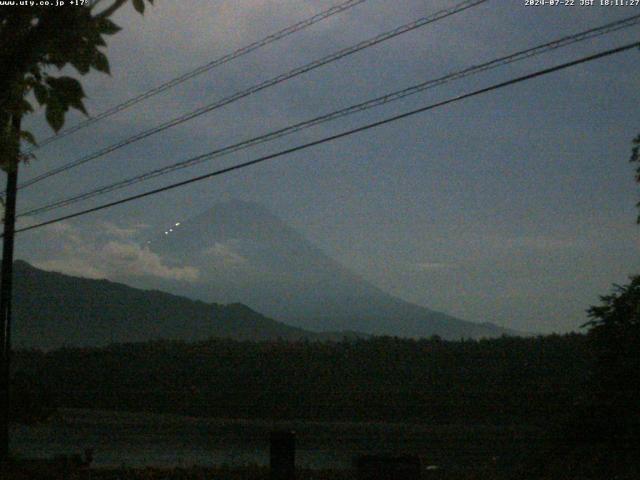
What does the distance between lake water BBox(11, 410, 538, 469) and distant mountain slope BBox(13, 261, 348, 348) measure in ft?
353

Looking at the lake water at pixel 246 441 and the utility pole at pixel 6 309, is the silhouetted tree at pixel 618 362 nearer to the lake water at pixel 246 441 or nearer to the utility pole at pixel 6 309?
the lake water at pixel 246 441

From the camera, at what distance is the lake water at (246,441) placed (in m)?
19.5

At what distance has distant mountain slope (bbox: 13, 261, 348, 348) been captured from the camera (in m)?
148

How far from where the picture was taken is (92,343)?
496 feet

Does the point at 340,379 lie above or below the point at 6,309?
below

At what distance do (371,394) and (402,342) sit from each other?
10644 mm

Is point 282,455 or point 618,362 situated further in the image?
point 618,362

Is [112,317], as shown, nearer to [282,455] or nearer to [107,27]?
[282,455]

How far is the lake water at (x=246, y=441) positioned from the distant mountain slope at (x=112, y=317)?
107575 mm

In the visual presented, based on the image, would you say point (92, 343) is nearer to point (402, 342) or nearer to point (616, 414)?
point (402, 342)

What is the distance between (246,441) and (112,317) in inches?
5731

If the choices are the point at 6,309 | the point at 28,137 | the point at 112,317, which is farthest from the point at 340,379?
the point at 112,317

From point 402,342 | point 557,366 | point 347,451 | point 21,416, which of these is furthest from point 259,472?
point 402,342

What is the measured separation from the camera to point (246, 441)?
24516mm
